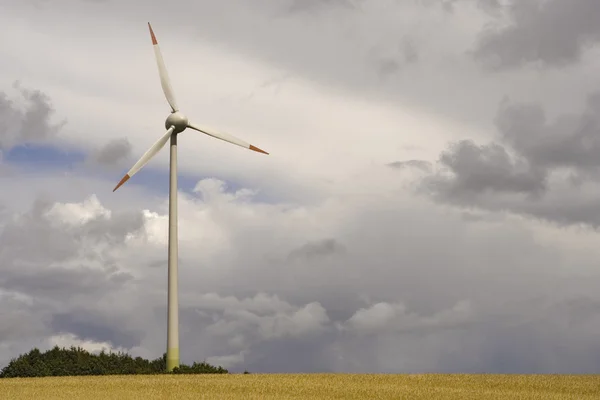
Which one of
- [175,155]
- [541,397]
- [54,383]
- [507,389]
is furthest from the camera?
[175,155]

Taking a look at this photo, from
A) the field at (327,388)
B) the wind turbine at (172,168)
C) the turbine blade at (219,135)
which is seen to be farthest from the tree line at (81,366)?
the turbine blade at (219,135)

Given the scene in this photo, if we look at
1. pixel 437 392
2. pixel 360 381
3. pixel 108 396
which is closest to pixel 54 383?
pixel 108 396

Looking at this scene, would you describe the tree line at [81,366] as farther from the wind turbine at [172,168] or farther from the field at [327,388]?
the field at [327,388]

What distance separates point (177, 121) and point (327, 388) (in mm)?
35512

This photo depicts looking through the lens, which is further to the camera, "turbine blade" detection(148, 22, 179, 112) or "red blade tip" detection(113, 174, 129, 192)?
"turbine blade" detection(148, 22, 179, 112)

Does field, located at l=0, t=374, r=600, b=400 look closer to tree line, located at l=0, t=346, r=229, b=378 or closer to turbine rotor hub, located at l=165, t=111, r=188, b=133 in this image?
tree line, located at l=0, t=346, r=229, b=378

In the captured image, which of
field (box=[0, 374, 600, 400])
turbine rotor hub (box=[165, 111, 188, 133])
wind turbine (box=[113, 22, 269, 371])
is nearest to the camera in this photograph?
field (box=[0, 374, 600, 400])

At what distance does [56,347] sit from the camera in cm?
8088

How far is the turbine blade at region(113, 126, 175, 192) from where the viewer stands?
3014 inches

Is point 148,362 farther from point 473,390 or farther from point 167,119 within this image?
point 473,390

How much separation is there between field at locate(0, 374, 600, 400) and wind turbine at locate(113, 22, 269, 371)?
1165cm

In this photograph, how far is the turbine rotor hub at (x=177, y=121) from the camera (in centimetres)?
7981

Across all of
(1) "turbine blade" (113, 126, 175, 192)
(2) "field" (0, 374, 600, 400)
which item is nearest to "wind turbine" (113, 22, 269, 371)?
(1) "turbine blade" (113, 126, 175, 192)

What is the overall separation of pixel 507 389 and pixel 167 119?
4210 centimetres
